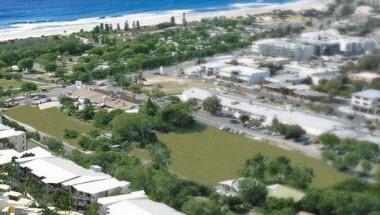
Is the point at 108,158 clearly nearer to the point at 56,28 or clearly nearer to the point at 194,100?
the point at 194,100

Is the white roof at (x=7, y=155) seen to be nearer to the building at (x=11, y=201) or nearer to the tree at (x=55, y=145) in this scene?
the tree at (x=55, y=145)

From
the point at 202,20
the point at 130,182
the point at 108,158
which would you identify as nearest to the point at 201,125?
the point at 108,158

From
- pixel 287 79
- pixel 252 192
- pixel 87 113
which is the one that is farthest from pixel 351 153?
pixel 287 79

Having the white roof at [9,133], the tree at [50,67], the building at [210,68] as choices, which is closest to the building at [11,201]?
the white roof at [9,133]

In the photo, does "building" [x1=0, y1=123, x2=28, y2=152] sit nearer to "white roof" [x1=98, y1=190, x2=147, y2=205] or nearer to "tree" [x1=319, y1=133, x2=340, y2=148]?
"white roof" [x1=98, y1=190, x2=147, y2=205]

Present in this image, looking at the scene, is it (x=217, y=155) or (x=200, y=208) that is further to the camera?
(x=217, y=155)

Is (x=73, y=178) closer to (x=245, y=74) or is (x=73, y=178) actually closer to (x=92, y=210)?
(x=92, y=210)
